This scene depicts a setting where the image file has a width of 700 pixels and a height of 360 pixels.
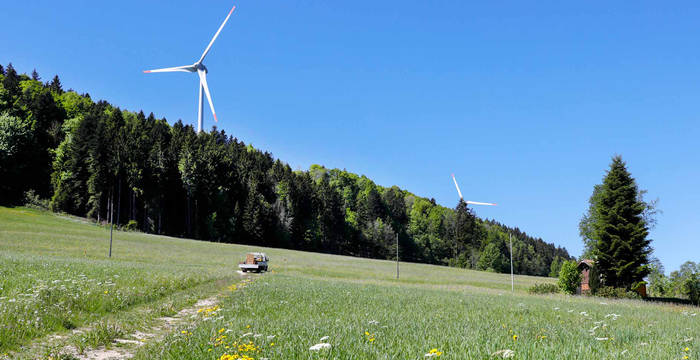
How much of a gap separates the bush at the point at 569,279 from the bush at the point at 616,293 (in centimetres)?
472

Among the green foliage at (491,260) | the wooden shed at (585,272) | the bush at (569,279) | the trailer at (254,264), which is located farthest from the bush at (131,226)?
the green foliage at (491,260)

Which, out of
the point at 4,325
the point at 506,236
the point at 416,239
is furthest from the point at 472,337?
the point at 506,236

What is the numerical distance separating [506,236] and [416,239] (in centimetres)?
5819

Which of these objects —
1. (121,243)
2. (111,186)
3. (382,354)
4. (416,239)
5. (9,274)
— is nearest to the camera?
(382,354)

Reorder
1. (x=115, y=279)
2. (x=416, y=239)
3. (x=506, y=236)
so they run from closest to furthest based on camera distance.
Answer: (x=115, y=279) → (x=416, y=239) → (x=506, y=236)

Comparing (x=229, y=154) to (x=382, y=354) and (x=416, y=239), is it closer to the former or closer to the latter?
(x=416, y=239)

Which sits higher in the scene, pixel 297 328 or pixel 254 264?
pixel 297 328

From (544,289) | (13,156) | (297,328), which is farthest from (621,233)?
(13,156)

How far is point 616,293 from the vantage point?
42.1 m

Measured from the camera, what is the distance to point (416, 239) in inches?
6038

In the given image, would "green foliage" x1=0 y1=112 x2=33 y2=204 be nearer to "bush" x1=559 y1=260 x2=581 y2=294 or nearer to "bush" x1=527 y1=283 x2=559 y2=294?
"bush" x1=527 y1=283 x2=559 y2=294

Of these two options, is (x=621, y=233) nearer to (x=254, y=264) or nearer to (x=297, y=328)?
(x=254, y=264)

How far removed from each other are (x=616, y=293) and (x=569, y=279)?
6.45 m

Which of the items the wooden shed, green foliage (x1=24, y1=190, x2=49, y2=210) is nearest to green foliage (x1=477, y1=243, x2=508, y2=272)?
the wooden shed
